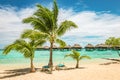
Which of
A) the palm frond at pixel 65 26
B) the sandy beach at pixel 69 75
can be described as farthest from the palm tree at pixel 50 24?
the sandy beach at pixel 69 75

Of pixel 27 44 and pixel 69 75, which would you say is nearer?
pixel 69 75

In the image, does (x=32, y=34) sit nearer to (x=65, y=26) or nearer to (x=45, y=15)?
(x=45, y=15)

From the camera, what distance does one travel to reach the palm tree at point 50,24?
524 inches

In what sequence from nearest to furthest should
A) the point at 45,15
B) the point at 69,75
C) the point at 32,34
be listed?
the point at 69,75 → the point at 32,34 → the point at 45,15

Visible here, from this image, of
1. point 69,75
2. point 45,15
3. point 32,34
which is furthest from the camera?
point 45,15

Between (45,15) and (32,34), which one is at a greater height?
(45,15)

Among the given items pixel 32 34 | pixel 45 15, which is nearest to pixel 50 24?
pixel 45 15

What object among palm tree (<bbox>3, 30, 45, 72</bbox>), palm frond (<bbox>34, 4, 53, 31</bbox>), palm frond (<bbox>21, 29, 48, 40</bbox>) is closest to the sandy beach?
palm tree (<bbox>3, 30, 45, 72</bbox>)

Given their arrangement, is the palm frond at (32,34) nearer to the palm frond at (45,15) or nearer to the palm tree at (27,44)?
the palm tree at (27,44)

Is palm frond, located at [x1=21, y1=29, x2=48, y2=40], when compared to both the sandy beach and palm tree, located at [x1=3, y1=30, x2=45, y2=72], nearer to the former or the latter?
palm tree, located at [x1=3, y1=30, x2=45, y2=72]

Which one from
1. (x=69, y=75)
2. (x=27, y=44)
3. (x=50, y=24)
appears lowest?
(x=69, y=75)

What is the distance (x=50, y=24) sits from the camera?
13.6 meters

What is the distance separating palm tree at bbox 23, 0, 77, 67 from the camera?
43.7 ft

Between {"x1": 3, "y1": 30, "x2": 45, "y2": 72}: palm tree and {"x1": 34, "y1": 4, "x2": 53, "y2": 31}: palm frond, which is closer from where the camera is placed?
{"x1": 3, "y1": 30, "x2": 45, "y2": 72}: palm tree
